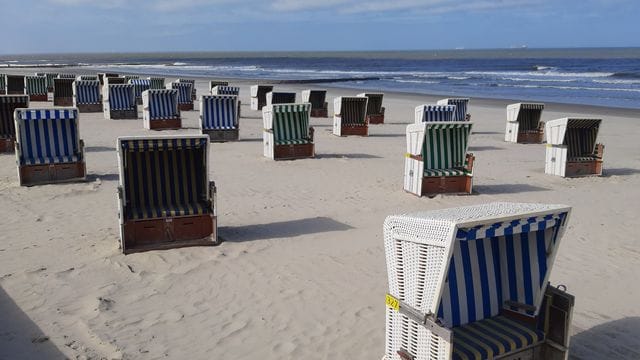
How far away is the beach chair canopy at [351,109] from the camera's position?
1952 centimetres

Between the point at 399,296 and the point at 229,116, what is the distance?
14060 mm

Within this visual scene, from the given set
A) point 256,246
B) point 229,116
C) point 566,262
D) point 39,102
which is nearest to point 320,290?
point 256,246

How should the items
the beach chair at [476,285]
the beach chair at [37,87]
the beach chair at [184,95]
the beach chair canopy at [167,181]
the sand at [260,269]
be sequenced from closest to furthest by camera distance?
1. the beach chair at [476,285]
2. the sand at [260,269]
3. the beach chair canopy at [167,181]
4. the beach chair at [184,95]
5. the beach chair at [37,87]

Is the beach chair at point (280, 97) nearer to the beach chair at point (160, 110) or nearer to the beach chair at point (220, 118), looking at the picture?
the beach chair at point (160, 110)

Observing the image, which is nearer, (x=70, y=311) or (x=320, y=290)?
(x=70, y=311)

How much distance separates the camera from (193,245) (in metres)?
7.97

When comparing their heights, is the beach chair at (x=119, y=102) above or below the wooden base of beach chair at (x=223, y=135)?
above

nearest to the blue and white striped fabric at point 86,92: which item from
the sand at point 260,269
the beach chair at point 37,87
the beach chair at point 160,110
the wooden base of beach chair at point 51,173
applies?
the beach chair at point 37,87

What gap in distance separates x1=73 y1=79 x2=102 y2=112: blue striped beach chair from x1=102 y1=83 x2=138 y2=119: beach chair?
2.45 metres

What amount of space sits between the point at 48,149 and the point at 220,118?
6.79 metres

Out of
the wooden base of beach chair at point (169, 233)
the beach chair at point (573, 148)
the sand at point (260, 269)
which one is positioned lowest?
the sand at point (260, 269)

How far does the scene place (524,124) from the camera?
1925 cm

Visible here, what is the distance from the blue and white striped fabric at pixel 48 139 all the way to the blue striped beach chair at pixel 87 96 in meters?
14.3

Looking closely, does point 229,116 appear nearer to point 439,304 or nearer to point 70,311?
point 70,311
